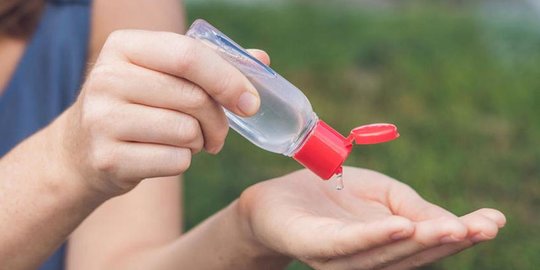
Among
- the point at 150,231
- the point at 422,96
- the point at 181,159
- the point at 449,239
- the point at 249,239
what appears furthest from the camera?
the point at 422,96

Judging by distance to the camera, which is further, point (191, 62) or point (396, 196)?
point (396, 196)

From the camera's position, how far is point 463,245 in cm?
107

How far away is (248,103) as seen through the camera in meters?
1.08

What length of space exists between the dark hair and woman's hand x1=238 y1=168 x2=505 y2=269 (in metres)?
0.58

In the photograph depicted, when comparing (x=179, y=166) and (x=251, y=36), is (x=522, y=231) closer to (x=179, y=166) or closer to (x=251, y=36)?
(x=179, y=166)

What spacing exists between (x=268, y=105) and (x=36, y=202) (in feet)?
1.07

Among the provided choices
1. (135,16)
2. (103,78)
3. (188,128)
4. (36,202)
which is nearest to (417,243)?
(188,128)

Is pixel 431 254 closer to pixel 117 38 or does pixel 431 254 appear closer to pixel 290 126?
pixel 290 126

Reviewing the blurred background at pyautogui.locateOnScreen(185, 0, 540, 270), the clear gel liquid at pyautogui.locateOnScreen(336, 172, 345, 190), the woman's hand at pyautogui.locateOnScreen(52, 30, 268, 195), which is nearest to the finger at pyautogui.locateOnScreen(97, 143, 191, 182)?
the woman's hand at pyautogui.locateOnScreen(52, 30, 268, 195)

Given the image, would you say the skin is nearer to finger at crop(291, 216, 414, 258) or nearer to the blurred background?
finger at crop(291, 216, 414, 258)

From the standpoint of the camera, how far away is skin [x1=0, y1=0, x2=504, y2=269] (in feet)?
3.45

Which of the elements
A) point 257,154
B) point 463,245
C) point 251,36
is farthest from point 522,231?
point 251,36

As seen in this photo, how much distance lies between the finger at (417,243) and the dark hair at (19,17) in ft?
2.67

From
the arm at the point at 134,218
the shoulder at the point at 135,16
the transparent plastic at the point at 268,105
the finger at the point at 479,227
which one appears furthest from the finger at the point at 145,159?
the shoulder at the point at 135,16
